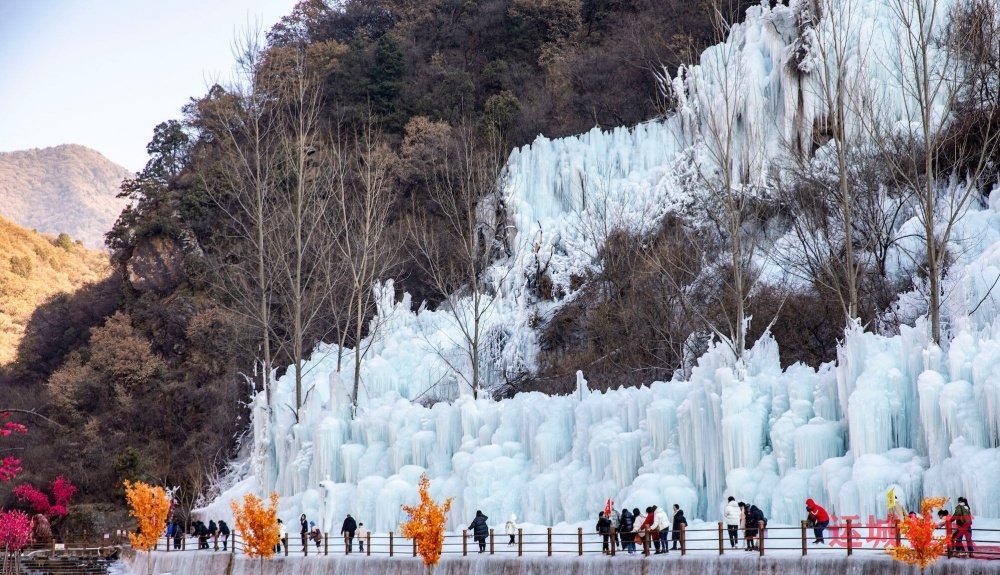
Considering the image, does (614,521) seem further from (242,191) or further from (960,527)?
(242,191)

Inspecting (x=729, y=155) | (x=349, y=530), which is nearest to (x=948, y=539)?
(x=349, y=530)

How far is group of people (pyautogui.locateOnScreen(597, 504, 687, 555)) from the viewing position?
779 inches

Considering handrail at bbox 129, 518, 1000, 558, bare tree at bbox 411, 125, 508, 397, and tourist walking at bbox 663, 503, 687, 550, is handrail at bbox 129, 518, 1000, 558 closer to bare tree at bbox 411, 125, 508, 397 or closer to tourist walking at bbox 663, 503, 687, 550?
tourist walking at bbox 663, 503, 687, 550

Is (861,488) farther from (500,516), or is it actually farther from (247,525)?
(247,525)

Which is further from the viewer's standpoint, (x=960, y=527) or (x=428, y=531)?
(x=428, y=531)

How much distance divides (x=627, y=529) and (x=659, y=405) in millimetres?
3638

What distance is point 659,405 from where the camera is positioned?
78.3 ft

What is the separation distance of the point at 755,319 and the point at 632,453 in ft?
43.7

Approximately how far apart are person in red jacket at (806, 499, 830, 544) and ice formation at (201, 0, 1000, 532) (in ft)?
2.41

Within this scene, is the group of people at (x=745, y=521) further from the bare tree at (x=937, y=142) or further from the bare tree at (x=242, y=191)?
the bare tree at (x=242, y=191)

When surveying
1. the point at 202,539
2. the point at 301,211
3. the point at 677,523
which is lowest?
the point at 202,539

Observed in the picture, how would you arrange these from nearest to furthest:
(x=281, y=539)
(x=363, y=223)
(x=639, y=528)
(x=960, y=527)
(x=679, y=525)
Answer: (x=960, y=527)
(x=679, y=525)
(x=639, y=528)
(x=281, y=539)
(x=363, y=223)

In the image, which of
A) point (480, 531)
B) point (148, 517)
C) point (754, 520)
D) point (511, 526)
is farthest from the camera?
point (148, 517)

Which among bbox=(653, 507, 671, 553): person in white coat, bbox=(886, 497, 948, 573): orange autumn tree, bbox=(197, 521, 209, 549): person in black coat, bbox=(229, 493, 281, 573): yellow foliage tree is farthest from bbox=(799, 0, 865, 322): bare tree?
bbox=(197, 521, 209, 549): person in black coat
